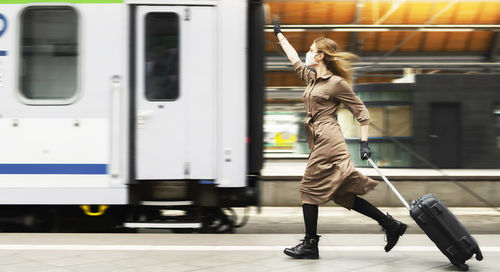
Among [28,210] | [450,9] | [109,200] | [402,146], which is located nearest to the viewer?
[109,200]

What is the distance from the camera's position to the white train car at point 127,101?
21.5ft

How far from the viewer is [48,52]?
22.0ft

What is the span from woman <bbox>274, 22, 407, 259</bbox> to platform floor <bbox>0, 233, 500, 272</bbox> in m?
0.25

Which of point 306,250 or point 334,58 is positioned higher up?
point 334,58

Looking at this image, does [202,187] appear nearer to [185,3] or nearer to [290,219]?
[185,3]

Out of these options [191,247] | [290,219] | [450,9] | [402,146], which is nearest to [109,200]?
[191,247]

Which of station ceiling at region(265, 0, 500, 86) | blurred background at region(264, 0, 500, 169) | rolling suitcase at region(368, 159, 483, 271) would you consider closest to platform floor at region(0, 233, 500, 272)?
rolling suitcase at region(368, 159, 483, 271)

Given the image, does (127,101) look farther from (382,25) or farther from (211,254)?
(382,25)

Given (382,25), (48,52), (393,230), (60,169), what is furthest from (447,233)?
(382,25)

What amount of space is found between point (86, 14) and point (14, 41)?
0.80 meters

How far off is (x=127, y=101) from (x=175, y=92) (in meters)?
0.49

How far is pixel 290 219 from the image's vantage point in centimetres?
941

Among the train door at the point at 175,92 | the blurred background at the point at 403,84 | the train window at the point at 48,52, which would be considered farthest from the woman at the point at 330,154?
the blurred background at the point at 403,84

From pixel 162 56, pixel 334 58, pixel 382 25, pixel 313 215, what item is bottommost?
pixel 313 215
